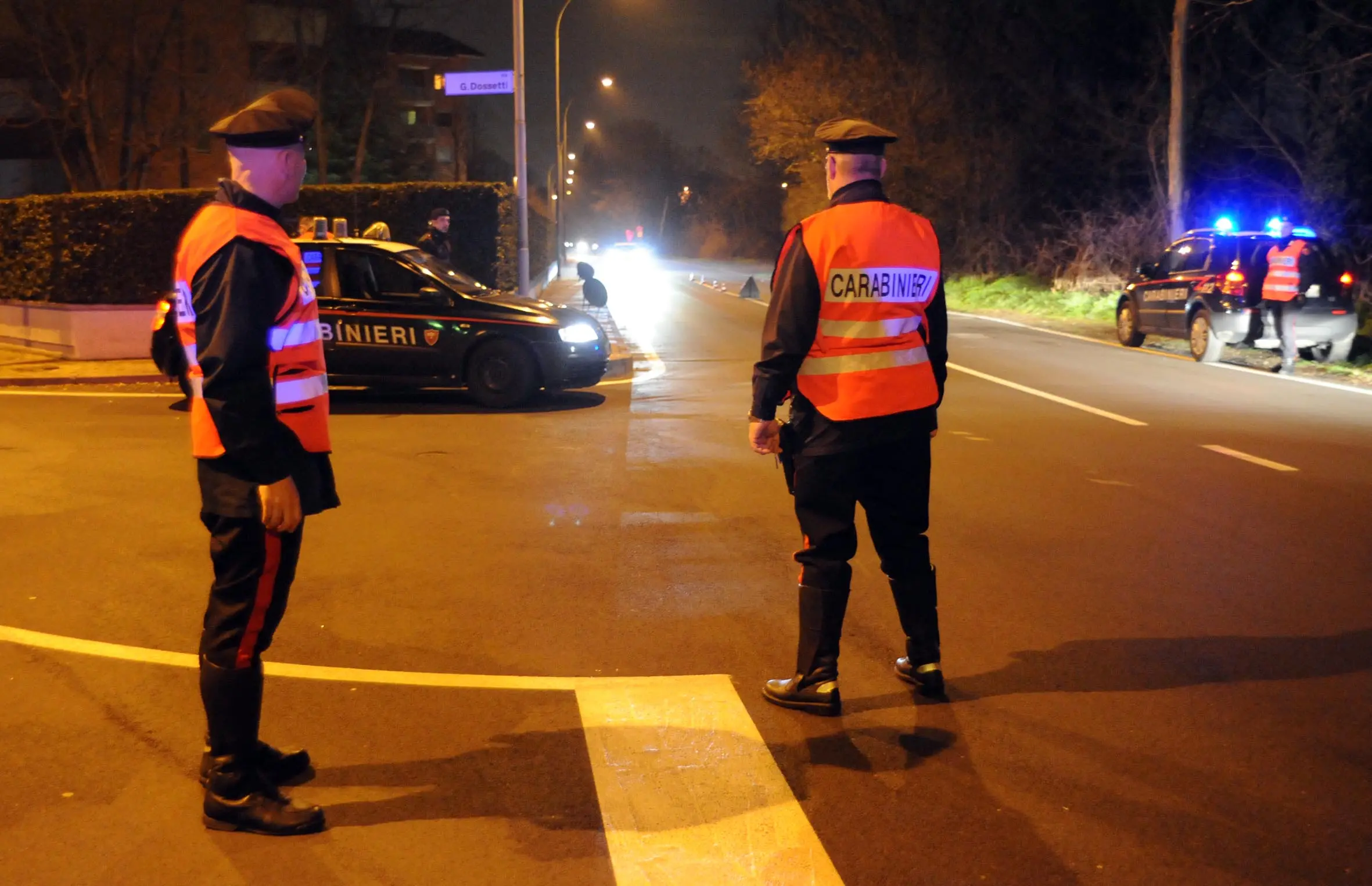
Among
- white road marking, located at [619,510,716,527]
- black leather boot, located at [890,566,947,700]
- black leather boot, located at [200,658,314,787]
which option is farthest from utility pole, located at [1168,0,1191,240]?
black leather boot, located at [200,658,314,787]

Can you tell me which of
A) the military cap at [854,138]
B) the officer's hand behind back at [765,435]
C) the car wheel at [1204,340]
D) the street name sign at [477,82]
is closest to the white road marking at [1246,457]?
the military cap at [854,138]

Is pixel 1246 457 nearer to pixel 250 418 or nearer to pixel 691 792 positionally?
pixel 691 792

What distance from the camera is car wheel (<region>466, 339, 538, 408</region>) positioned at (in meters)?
12.4

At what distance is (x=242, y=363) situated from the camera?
11.4 ft

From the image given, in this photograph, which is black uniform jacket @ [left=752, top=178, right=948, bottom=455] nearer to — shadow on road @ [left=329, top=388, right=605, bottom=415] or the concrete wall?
shadow on road @ [left=329, top=388, right=605, bottom=415]

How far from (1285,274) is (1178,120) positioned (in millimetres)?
10684

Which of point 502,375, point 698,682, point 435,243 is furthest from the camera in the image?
point 435,243

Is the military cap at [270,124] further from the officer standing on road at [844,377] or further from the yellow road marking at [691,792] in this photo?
the yellow road marking at [691,792]

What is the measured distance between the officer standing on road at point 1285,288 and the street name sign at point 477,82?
10435 mm

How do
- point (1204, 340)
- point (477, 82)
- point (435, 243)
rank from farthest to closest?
point (477, 82), point (1204, 340), point (435, 243)

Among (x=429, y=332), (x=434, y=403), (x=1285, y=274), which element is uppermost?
(x=1285, y=274)

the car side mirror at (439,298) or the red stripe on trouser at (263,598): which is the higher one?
the car side mirror at (439,298)

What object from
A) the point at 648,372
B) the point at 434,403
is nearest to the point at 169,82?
the point at 648,372

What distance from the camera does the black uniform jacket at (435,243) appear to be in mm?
14680
